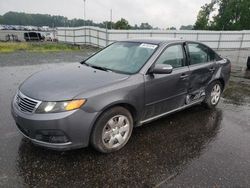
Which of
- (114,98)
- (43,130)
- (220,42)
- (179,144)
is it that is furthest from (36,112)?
(220,42)

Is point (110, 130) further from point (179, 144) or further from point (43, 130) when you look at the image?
point (179, 144)

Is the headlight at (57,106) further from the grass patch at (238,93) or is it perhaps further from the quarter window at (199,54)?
the grass patch at (238,93)

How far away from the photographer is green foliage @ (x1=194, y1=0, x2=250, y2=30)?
54312mm

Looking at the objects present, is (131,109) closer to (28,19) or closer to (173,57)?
(173,57)

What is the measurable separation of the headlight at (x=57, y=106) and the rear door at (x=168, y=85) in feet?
3.94

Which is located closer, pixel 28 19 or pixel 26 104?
pixel 26 104

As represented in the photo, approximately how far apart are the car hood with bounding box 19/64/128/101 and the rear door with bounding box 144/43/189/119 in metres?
0.53

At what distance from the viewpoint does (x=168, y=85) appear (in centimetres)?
389

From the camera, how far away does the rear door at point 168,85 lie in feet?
12.0

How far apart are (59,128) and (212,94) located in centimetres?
367

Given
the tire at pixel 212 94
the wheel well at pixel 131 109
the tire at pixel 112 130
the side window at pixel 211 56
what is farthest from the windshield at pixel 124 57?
the tire at pixel 212 94

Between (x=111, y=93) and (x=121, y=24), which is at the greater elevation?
(x=121, y=24)

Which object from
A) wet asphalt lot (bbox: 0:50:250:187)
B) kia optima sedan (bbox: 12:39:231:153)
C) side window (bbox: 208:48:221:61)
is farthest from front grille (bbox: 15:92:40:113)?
side window (bbox: 208:48:221:61)

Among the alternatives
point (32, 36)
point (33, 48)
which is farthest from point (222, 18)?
point (33, 48)
